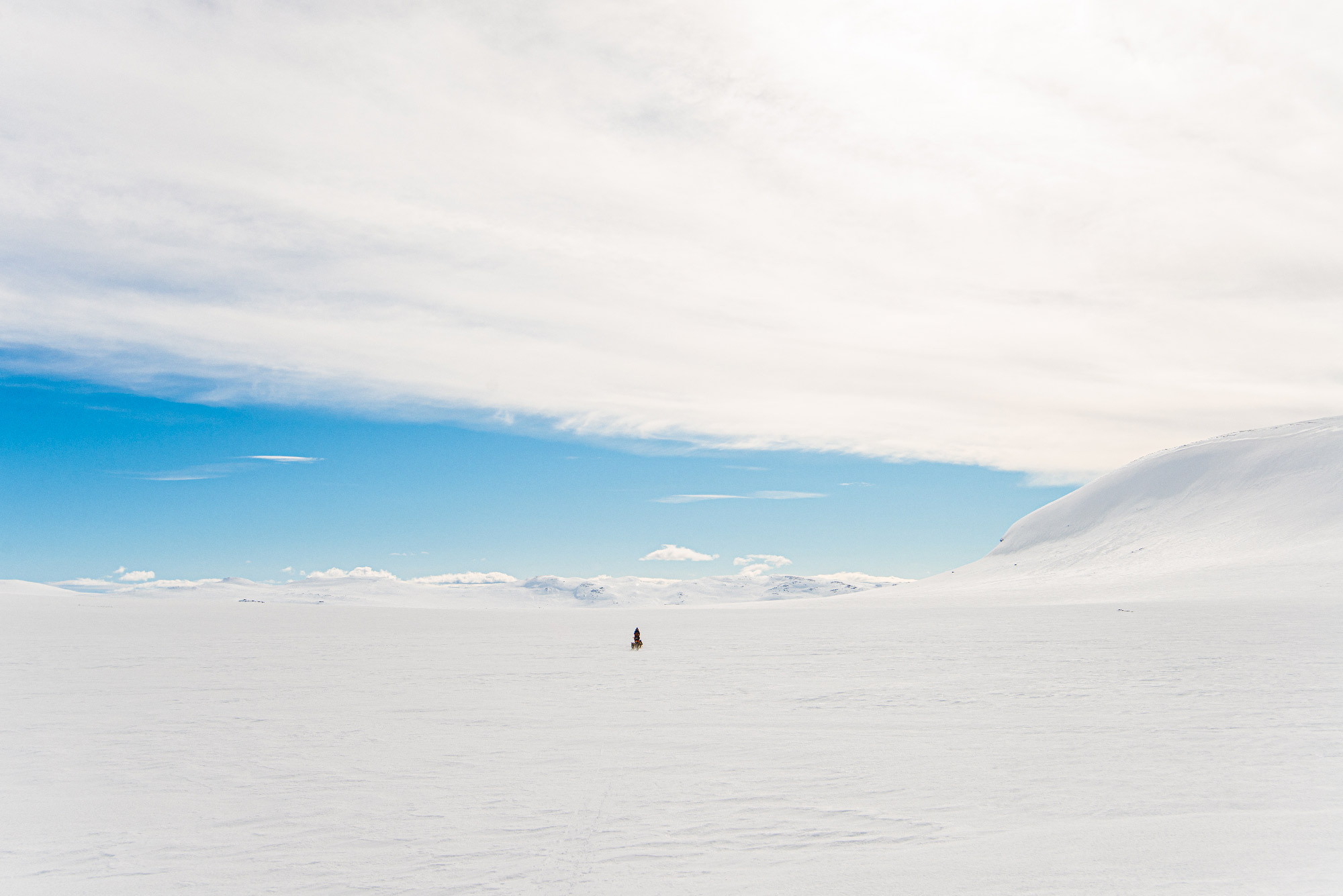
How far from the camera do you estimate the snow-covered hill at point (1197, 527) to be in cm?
6406

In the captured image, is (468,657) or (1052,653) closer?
(1052,653)

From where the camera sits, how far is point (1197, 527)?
89.7 m

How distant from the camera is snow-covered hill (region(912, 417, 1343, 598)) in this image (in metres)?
64.1

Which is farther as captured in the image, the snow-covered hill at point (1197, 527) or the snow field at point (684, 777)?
the snow-covered hill at point (1197, 527)

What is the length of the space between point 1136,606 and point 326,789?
47.3 meters

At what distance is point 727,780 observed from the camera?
977 centimetres

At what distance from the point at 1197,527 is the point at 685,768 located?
9941 centimetres

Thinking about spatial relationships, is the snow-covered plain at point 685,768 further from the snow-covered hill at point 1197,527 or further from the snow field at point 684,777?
the snow-covered hill at point 1197,527

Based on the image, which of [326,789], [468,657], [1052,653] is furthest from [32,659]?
[1052,653]

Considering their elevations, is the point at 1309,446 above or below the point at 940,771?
above

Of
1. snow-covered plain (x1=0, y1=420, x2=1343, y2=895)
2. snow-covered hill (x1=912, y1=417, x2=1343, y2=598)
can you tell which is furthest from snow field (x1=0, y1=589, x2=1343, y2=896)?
snow-covered hill (x1=912, y1=417, x2=1343, y2=598)

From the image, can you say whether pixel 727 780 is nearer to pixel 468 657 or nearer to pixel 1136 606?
pixel 468 657

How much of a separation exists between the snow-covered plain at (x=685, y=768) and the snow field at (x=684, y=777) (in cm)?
5

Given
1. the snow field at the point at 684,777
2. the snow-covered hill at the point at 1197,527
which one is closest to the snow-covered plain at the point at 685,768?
the snow field at the point at 684,777
